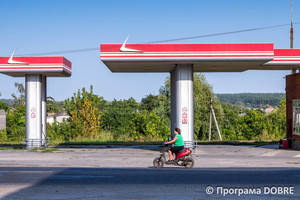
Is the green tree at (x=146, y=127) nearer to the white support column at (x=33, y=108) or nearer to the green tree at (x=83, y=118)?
the green tree at (x=83, y=118)

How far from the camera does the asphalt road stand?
1014 cm

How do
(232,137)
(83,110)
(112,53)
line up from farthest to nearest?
(232,137) → (83,110) → (112,53)

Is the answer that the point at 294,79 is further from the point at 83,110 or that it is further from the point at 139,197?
the point at 83,110

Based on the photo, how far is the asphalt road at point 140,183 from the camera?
33.3ft

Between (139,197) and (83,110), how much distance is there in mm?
33849

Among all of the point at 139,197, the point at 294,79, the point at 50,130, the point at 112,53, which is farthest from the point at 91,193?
the point at 50,130

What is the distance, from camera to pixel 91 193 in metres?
10.4

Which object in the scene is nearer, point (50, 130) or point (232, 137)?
point (50, 130)

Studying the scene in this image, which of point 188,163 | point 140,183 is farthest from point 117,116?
point 140,183

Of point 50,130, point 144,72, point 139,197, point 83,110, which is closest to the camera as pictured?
point 139,197

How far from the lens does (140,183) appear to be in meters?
12.1

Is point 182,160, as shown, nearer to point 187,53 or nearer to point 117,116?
point 187,53

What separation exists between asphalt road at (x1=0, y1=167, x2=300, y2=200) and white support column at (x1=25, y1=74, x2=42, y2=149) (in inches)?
446

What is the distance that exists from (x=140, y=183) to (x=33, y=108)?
16008 millimetres
